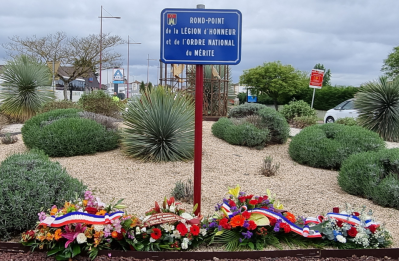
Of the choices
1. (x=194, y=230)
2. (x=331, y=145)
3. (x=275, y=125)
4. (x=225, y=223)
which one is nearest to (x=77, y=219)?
(x=194, y=230)

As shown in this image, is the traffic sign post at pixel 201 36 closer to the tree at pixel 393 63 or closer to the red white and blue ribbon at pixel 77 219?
the red white and blue ribbon at pixel 77 219

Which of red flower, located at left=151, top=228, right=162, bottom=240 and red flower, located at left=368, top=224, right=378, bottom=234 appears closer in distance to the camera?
red flower, located at left=151, top=228, right=162, bottom=240

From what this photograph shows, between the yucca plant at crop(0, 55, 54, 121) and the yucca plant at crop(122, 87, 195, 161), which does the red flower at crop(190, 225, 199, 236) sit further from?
the yucca plant at crop(0, 55, 54, 121)

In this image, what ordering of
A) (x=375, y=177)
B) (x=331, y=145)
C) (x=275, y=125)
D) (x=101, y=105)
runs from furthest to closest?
(x=101, y=105)
(x=275, y=125)
(x=331, y=145)
(x=375, y=177)

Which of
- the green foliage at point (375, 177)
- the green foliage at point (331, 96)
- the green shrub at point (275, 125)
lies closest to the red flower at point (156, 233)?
the green foliage at point (375, 177)

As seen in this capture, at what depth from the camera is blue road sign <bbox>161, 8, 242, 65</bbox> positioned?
3.53m

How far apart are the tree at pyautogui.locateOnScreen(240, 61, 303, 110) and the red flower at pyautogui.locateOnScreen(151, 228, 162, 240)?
32.0 meters

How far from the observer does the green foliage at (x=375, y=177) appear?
16.1 ft

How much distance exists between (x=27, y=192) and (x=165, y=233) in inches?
56.9

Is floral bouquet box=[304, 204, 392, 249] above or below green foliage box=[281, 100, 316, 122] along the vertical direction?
below

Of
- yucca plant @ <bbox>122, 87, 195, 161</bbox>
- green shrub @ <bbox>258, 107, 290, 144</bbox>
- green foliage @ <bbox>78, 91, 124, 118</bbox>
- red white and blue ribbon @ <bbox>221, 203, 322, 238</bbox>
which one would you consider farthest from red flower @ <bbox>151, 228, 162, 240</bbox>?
green foliage @ <bbox>78, 91, 124, 118</bbox>

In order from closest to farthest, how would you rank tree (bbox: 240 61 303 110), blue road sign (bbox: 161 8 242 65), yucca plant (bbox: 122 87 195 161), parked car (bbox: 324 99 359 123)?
blue road sign (bbox: 161 8 242 65)
yucca plant (bbox: 122 87 195 161)
parked car (bbox: 324 99 359 123)
tree (bbox: 240 61 303 110)

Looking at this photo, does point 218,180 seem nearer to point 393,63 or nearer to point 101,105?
point 101,105

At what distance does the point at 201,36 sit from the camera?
3.55 meters
